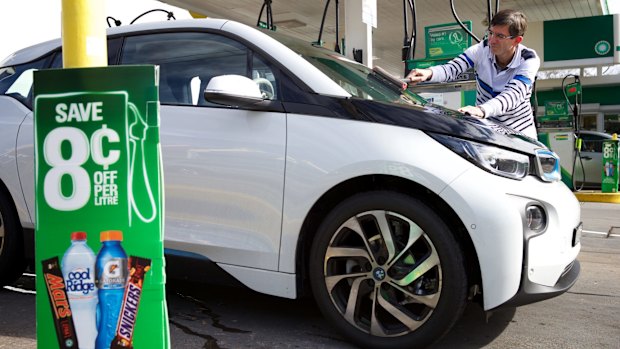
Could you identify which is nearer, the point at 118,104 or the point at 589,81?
the point at 118,104

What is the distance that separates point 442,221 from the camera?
2.54 meters

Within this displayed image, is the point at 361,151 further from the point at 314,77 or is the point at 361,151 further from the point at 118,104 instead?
the point at 118,104

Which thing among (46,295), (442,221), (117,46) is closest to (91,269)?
(46,295)

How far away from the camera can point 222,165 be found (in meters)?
2.92

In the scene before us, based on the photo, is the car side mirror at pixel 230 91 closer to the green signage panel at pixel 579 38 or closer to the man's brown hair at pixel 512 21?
the man's brown hair at pixel 512 21

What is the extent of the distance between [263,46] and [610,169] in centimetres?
1057

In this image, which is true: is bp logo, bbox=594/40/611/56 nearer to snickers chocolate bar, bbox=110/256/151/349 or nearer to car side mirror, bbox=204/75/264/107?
car side mirror, bbox=204/75/264/107

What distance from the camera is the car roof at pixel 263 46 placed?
2908mm

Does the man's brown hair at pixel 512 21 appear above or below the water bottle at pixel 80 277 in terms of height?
above

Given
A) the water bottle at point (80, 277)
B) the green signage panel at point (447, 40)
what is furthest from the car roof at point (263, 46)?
the green signage panel at point (447, 40)

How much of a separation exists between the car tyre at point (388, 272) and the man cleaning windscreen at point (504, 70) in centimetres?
118

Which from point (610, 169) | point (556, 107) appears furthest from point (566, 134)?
point (556, 107)

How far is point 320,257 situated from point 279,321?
2.28 ft

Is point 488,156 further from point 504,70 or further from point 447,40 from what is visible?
point 447,40
